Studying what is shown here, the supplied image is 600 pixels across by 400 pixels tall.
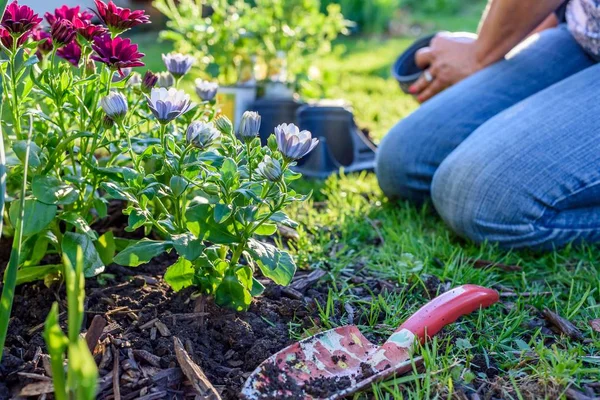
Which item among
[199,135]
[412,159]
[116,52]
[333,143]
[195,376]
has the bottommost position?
[333,143]

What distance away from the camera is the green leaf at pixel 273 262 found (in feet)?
4.16

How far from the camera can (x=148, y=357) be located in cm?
129

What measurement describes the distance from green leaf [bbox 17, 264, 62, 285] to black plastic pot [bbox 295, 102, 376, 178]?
128 centimetres

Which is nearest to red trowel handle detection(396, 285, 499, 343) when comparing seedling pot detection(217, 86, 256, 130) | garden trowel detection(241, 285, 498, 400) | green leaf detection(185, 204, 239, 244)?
garden trowel detection(241, 285, 498, 400)

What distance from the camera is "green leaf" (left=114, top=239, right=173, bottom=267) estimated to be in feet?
4.19

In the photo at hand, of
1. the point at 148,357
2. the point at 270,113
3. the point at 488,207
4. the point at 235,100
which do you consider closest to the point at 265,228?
the point at 148,357

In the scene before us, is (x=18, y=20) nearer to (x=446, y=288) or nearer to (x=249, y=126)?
(x=249, y=126)

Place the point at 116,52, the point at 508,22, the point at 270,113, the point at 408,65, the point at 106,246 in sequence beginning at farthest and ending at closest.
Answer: the point at 270,113 < the point at 408,65 < the point at 508,22 < the point at 106,246 < the point at 116,52

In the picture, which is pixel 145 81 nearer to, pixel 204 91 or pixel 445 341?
pixel 204 91

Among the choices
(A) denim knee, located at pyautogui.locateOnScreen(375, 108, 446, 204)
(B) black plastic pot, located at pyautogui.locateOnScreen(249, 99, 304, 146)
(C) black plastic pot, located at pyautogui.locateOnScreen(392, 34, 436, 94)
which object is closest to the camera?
(A) denim knee, located at pyautogui.locateOnScreen(375, 108, 446, 204)

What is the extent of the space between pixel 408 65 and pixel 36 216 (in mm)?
1734

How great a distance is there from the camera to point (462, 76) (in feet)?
8.27

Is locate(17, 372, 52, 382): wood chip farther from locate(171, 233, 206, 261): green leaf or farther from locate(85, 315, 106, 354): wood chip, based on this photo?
locate(171, 233, 206, 261): green leaf

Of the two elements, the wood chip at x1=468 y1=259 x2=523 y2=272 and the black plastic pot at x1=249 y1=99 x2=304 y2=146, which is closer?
the wood chip at x1=468 y1=259 x2=523 y2=272
